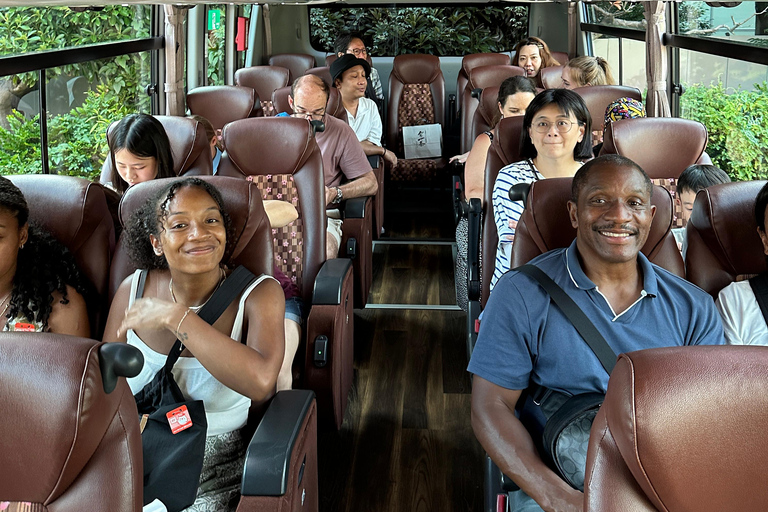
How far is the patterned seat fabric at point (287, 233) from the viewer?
2.59 metres

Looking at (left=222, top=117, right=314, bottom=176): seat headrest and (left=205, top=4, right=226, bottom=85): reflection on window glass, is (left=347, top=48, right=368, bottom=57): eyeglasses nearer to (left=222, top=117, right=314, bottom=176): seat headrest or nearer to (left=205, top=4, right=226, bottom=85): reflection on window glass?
(left=205, top=4, right=226, bottom=85): reflection on window glass

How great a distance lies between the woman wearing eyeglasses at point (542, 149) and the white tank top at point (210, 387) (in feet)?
3.32

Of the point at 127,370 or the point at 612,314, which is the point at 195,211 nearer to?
the point at 127,370

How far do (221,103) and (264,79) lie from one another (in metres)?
1.36

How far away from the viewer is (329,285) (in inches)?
93.4

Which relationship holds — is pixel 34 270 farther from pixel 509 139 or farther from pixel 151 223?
pixel 509 139

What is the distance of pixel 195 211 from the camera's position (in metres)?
1.67

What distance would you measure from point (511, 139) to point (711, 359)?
1826mm

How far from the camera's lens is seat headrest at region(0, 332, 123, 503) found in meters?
0.92

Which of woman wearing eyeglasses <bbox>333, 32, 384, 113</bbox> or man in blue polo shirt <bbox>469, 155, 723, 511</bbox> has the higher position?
woman wearing eyeglasses <bbox>333, 32, 384, 113</bbox>

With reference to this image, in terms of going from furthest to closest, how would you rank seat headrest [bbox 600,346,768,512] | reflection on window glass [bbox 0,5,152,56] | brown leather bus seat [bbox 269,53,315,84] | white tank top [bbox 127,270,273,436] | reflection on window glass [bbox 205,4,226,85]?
brown leather bus seat [bbox 269,53,315,84]
reflection on window glass [bbox 205,4,226,85]
reflection on window glass [bbox 0,5,152,56]
white tank top [bbox 127,270,273,436]
seat headrest [bbox 600,346,768,512]

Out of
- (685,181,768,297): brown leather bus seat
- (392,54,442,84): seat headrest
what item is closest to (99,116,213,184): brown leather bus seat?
(685,181,768,297): brown leather bus seat

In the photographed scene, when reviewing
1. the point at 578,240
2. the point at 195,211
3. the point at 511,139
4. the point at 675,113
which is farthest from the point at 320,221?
the point at 675,113

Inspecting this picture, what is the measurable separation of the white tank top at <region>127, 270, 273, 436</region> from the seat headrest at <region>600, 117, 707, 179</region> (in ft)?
Answer: 4.66
